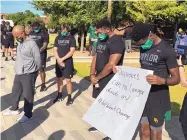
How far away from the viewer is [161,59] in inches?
138

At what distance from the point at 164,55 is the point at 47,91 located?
18.4 feet

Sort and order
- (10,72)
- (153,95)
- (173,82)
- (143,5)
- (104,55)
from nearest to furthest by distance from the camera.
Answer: (173,82) → (153,95) → (104,55) → (10,72) → (143,5)

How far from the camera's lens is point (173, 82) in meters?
3.46

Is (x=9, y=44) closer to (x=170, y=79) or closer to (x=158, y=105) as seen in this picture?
(x=158, y=105)

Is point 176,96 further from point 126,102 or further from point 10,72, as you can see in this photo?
point 10,72

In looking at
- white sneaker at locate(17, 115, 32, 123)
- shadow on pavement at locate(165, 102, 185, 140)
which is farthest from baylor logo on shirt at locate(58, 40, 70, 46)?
shadow on pavement at locate(165, 102, 185, 140)

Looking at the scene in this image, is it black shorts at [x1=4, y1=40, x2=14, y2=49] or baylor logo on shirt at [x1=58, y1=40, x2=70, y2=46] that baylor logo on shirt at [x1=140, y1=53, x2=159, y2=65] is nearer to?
baylor logo on shirt at [x1=58, y1=40, x2=70, y2=46]

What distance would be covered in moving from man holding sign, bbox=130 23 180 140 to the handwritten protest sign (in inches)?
5.3

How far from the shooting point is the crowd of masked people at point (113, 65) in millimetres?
3479

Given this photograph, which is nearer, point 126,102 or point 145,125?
point 126,102

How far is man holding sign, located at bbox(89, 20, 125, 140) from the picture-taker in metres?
4.68

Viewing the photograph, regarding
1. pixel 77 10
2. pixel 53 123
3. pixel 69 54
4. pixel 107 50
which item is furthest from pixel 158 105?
pixel 77 10

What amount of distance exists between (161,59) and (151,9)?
19.4 metres

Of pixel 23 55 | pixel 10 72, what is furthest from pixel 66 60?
pixel 10 72
